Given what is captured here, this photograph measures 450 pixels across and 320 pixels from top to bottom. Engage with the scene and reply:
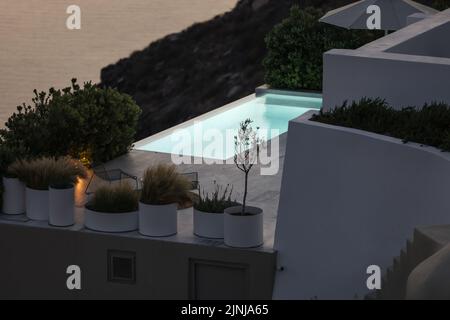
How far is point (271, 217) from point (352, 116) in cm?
197

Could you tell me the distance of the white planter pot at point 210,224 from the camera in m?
10.2

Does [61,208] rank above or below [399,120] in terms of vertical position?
below

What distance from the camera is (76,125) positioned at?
12750 mm

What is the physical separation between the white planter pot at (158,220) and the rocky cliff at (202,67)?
21458 mm

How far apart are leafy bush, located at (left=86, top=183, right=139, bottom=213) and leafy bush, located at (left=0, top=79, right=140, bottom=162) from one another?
1348 mm

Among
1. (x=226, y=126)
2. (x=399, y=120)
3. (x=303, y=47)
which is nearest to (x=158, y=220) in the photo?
(x=399, y=120)

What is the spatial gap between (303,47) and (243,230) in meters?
10.0

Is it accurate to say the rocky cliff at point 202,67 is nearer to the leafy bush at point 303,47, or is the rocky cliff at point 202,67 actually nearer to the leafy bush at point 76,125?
the leafy bush at point 303,47

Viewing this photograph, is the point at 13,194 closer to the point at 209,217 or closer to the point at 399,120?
the point at 209,217

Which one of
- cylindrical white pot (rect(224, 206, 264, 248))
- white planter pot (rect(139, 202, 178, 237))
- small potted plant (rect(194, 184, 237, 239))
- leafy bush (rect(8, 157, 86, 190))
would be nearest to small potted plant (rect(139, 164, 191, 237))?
white planter pot (rect(139, 202, 178, 237))

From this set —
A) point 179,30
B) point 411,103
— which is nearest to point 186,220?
point 411,103

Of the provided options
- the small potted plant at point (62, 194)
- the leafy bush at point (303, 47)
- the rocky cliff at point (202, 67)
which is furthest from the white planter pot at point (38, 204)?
the rocky cliff at point (202, 67)

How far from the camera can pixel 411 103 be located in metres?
10.3
